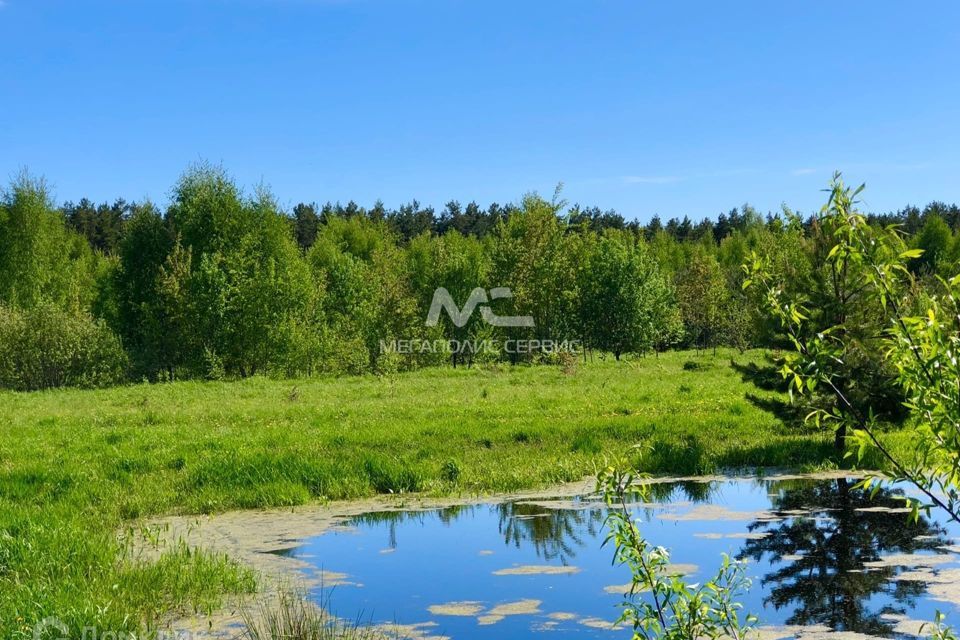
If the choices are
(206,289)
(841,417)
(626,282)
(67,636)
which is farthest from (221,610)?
(626,282)

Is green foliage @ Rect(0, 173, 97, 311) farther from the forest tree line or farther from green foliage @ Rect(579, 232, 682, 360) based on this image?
green foliage @ Rect(579, 232, 682, 360)

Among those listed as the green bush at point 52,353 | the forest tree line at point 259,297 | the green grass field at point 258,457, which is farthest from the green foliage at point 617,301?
the green bush at point 52,353

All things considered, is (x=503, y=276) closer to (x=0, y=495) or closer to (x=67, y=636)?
(x=0, y=495)

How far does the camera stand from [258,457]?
58.9 feet

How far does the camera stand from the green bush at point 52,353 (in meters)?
46.5

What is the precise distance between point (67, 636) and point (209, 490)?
822 cm

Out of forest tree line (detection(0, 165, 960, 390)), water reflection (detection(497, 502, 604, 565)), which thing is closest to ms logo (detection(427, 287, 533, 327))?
forest tree line (detection(0, 165, 960, 390))

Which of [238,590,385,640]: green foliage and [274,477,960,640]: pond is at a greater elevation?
[238,590,385,640]: green foliage

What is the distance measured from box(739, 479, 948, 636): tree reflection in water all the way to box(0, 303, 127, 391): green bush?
39229 mm

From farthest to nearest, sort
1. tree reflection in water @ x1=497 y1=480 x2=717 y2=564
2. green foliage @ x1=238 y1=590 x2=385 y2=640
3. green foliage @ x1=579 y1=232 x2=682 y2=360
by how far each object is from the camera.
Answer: green foliage @ x1=579 y1=232 x2=682 y2=360, tree reflection in water @ x1=497 y1=480 x2=717 y2=564, green foliage @ x1=238 y1=590 x2=385 y2=640

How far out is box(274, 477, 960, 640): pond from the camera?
926 cm

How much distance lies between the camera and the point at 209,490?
16.5m

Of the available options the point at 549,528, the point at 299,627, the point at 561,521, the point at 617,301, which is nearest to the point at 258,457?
the point at 561,521

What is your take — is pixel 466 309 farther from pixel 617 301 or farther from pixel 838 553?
pixel 838 553
